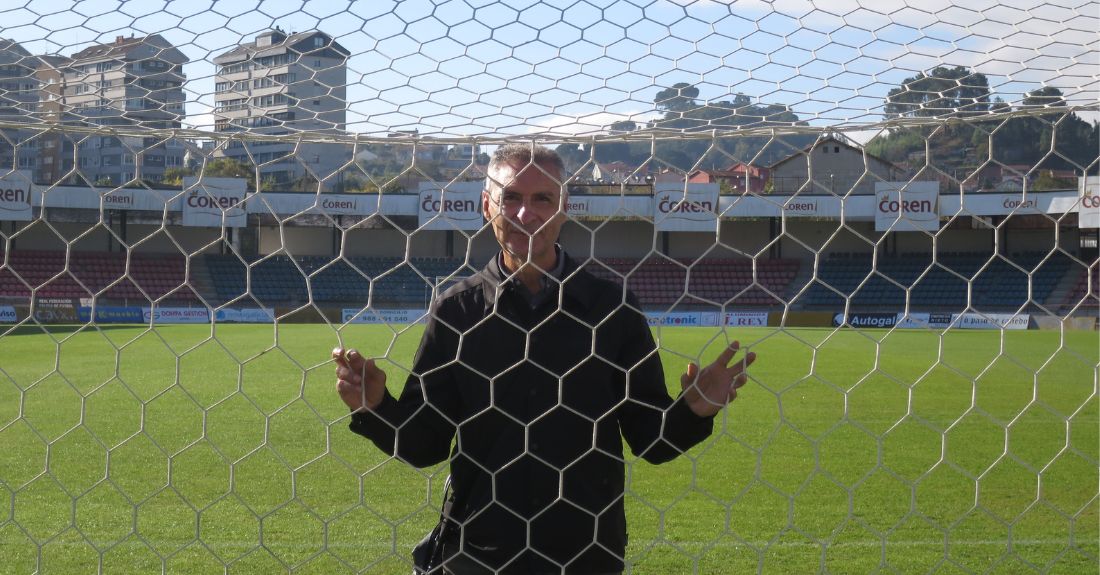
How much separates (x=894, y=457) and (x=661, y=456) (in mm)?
4145

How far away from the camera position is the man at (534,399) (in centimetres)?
175

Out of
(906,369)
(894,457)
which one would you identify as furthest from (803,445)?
(906,369)

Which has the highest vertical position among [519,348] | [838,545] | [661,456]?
[519,348]

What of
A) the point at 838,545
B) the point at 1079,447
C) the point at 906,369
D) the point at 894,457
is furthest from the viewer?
the point at 906,369

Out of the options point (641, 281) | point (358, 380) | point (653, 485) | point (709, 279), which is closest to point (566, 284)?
point (358, 380)

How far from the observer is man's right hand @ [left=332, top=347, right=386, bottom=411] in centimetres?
163

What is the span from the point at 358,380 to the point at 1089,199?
1928 mm

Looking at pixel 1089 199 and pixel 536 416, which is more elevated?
pixel 1089 199

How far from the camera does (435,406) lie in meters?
1.82

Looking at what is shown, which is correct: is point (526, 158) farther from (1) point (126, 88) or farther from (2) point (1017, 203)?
(2) point (1017, 203)

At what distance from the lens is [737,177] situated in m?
2.56

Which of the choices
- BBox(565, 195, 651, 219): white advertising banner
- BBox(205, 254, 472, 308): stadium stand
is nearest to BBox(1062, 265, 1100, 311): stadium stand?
BBox(565, 195, 651, 219): white advertising banner

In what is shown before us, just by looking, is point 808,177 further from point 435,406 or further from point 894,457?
point 894,457

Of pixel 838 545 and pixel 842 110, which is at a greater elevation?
pixel 842 110
